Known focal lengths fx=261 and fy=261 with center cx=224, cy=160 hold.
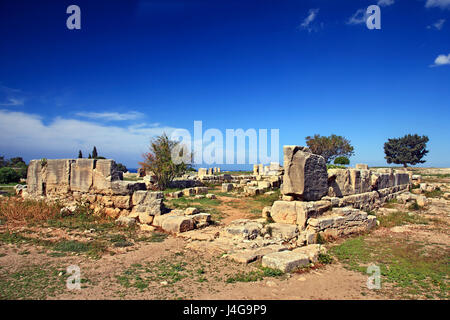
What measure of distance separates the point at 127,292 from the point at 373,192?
11.2 metres

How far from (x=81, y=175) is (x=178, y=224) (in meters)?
4.96

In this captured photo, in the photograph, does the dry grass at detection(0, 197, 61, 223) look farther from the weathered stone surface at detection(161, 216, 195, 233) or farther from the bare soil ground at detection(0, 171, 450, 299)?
→ the weathered stone surface at detection(161, 216, 195, 233)

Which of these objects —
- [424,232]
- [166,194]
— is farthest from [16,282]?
[166,194]

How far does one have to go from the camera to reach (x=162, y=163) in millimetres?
19656

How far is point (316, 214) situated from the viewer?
7.80 m

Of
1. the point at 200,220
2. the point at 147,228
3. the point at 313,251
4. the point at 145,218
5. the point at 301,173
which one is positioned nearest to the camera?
the point at 313,251

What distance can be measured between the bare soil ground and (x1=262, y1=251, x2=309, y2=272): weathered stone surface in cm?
19

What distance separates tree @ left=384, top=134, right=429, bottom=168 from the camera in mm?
45944

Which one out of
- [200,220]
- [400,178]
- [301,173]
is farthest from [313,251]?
[400,178]

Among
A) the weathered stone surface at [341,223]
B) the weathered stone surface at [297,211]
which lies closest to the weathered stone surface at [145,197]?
the weathered stone surface at [297,211]

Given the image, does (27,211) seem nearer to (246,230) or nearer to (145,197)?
(145,197)

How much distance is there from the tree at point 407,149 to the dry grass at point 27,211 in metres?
53.2

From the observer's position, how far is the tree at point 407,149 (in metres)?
45.9

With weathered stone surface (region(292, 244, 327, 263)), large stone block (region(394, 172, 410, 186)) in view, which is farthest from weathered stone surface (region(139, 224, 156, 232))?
large stone block (region(394, 172, 410, 186))
